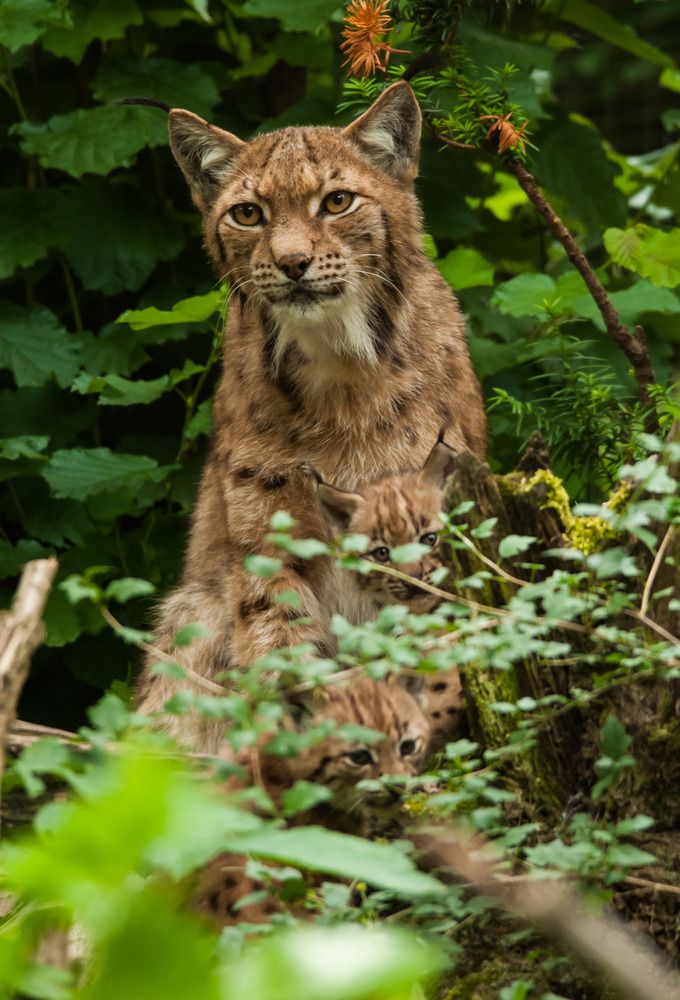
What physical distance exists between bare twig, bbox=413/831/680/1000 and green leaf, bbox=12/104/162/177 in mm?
3638

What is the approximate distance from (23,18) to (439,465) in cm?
294

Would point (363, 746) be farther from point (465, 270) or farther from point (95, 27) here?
point (95, 27)

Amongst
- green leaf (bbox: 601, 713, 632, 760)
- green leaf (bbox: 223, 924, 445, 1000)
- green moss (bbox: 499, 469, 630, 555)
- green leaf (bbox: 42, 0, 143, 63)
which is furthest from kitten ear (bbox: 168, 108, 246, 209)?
green leaf (bbox: 223, 924, 445, 1000)

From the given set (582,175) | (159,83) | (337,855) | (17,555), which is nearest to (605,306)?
(582,175)

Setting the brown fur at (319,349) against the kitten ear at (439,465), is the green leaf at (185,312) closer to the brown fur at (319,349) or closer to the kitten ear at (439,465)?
the brown fur at (319,349)

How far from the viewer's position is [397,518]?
11.8ft

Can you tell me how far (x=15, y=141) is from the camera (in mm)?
6414

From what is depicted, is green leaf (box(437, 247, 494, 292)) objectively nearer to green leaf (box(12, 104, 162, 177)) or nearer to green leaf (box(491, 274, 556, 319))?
green leaf (box(491, 274, 556, 319))

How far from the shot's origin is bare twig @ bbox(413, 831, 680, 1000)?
2.42 meters

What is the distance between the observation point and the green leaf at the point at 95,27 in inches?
233

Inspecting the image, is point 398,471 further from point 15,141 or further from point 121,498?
point 15,141

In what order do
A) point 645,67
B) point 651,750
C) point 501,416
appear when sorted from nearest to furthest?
point 651,750 → point 501,416 → point 645,67

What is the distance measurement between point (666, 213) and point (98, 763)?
17.6 feet

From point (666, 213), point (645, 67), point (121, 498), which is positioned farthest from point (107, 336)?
point (645, 67)
